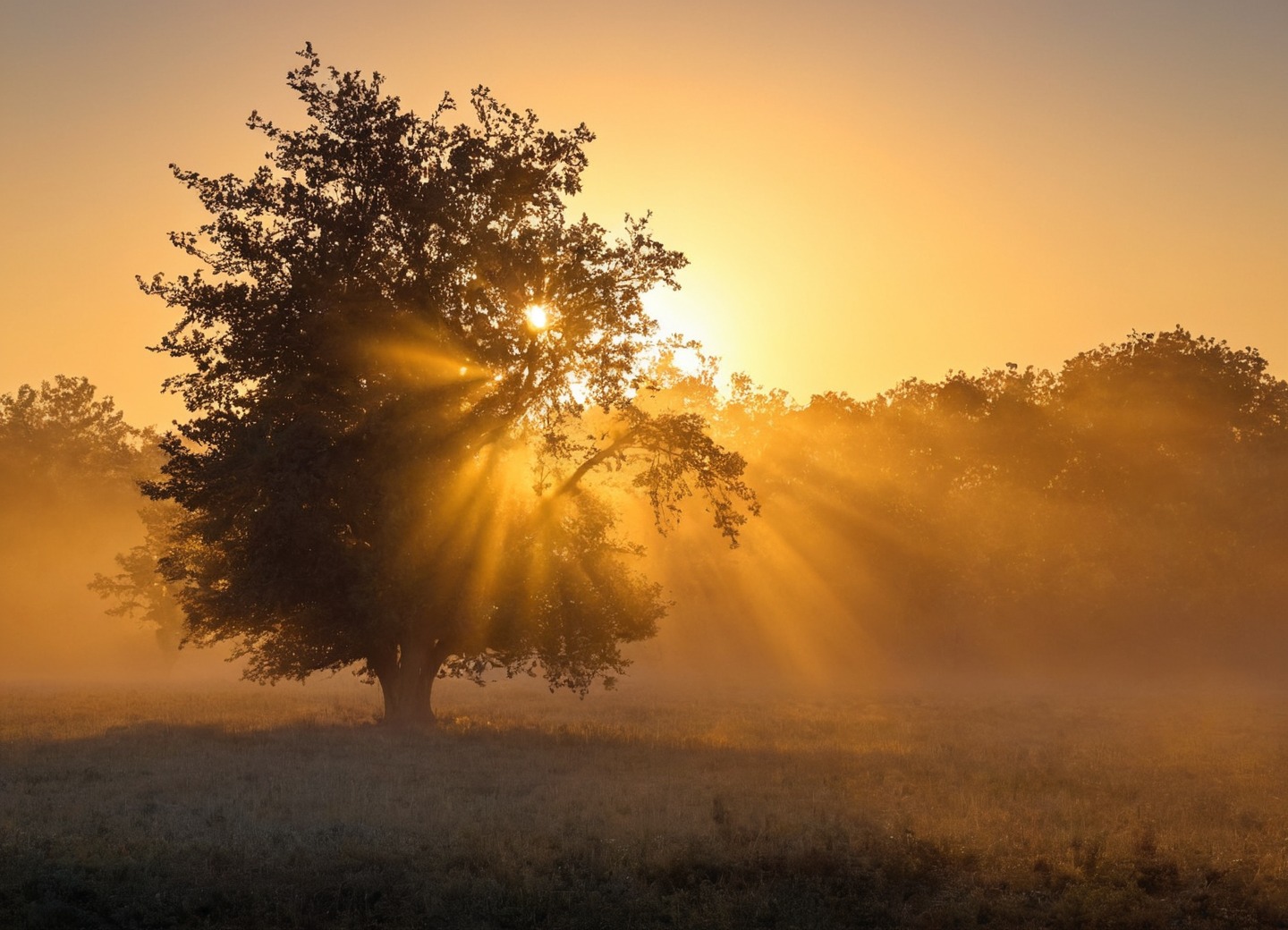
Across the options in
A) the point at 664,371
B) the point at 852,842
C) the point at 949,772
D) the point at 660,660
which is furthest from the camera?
the point at 660,660

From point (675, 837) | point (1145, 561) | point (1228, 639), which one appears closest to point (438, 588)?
point (675, 837)

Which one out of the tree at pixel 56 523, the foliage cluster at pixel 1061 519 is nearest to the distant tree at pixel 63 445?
the tree at pixel 56 523

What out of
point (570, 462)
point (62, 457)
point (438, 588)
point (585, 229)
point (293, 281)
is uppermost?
point (62, 457)

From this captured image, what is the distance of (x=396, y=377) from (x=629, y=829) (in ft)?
57.0

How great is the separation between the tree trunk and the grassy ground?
8.53 ft

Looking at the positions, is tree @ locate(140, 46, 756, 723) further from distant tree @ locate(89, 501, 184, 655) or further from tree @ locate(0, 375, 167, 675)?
tree @ locate(0, 375, 167, 675)

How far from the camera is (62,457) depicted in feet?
315

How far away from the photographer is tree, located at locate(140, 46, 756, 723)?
102 feet

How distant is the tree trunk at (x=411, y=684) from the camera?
36250 mm

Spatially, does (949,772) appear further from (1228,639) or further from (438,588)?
(1228,639)

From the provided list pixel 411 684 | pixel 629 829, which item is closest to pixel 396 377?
pixel 411 684

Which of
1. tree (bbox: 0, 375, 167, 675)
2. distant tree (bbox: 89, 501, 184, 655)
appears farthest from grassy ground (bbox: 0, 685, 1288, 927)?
tree (bbox: 0, 375, 167, 675)

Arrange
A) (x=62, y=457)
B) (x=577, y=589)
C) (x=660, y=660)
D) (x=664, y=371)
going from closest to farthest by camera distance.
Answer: (x=577, y=589) < (x=664, y=371) < (x=660, y=660) < (x=62, y=457)

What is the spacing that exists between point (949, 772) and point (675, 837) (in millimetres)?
10754
